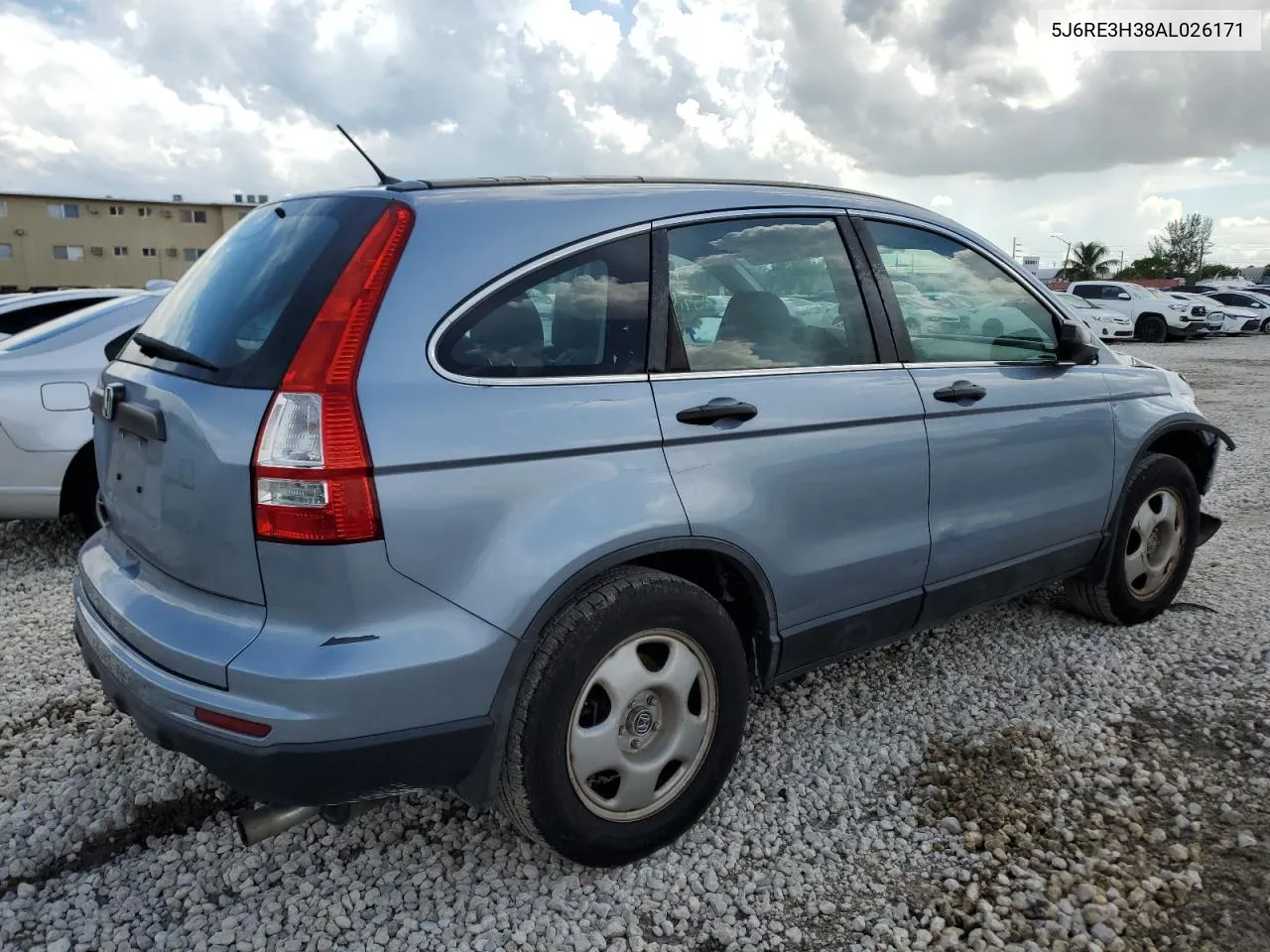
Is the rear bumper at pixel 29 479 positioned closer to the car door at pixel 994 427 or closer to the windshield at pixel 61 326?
the windshield at pixel 61 326

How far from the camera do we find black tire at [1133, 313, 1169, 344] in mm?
26844

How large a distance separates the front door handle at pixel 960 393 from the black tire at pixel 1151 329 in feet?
90.3

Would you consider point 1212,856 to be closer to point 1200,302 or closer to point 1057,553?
point 1057,553

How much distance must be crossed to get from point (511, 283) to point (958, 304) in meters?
1.90

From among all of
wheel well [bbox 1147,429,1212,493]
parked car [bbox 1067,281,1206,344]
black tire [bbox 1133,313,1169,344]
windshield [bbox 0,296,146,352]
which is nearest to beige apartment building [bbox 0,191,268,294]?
parked car [bbox 1067,281,1206,344]

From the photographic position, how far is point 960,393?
3.20m

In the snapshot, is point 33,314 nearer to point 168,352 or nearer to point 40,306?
point 40,306

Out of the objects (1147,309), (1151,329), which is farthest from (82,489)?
(1151,329)

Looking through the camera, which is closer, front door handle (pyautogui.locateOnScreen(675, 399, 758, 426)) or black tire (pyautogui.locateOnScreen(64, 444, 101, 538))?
front door handle (pyautogui.locateOnScreen(675, 399, 758, 426))

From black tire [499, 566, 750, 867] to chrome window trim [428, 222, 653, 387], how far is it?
50cm

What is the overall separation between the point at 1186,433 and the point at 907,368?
2.08 meters

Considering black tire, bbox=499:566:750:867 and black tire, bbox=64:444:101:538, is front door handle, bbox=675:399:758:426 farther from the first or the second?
black tire, bbox=64:444:101:538

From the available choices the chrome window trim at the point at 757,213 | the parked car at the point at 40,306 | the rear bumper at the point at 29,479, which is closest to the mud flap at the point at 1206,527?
the chrome window trim at the point at 757,213

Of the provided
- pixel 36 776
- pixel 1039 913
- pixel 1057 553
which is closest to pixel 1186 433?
pixel 1057 553
